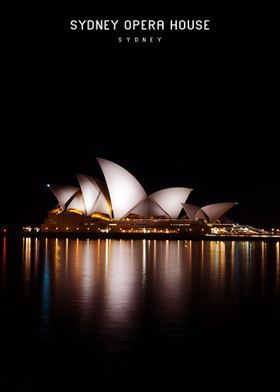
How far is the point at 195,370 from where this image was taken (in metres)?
7.51

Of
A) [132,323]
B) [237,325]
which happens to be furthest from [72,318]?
[237,325]

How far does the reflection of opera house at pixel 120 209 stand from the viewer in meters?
60.3

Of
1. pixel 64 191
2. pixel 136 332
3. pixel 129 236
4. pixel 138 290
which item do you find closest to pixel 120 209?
pixel 129 236

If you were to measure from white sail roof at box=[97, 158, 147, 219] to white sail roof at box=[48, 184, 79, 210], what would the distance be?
465 centimetres

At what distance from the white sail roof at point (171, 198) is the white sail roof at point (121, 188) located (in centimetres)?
308

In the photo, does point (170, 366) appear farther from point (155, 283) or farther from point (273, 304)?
point (155, 283)

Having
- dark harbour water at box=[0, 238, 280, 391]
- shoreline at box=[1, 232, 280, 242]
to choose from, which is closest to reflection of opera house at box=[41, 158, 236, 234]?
shoreline at box=[1, 232, 280, 242]

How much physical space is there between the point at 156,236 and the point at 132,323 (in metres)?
50.8

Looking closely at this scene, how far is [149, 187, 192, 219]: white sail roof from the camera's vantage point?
64.8 metres

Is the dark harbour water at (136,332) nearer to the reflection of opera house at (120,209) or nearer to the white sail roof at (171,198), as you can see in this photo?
the reflection of opera house at (120,209)

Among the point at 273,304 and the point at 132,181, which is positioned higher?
the point at 132,181

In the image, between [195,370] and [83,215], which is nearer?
[195,370]

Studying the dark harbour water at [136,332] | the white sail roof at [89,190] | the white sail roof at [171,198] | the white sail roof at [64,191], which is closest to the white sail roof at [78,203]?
the white sail roof at [64,191]

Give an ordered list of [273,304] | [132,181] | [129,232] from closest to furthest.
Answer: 1. [273,304]
2. [132,181]
3. [129,232]
